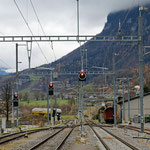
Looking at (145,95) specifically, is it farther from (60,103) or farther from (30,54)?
(60,103)

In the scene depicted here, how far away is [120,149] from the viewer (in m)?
19.8

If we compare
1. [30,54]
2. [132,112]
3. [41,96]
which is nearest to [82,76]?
[30,54]

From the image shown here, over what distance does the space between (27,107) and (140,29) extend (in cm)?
11534

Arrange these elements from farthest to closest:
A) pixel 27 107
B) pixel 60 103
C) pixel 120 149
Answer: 1. pixel 60 103
2. pixel 27 107
3. pixel 120 149

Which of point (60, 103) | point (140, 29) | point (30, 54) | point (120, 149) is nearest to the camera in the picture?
point (120, 149)

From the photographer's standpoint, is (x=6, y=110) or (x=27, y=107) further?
(x=27, y=107)

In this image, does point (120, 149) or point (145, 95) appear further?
point (145, 95)

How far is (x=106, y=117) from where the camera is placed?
69.4 m

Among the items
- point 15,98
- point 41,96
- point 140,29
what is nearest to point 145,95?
point 15,98

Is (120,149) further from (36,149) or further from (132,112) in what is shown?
(132,112)

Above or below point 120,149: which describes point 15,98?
above

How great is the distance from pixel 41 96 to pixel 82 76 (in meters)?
158

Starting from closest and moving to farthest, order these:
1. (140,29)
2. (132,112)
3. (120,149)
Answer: (120,149) < (140,29) < (132,112)

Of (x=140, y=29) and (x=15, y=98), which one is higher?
(x=140, y=29)
